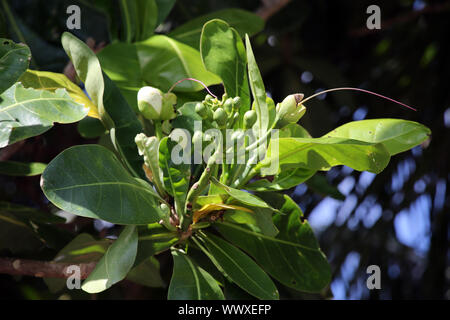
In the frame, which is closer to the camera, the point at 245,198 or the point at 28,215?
the point at 245,198

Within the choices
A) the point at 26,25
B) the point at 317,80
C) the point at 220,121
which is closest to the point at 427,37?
the point at 317,80

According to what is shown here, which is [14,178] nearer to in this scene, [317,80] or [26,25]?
[26,25]

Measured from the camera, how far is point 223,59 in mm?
813

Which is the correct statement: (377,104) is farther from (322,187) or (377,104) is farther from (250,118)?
(250,118)

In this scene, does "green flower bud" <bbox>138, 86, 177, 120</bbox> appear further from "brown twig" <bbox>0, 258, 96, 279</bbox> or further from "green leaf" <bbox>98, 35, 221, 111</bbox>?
"brown twig" <bbox>0, 258, 96, 279</bbox>

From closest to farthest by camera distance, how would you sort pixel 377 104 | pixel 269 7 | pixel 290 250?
pixel 290 250, pixel 269 7, pixel 377 104

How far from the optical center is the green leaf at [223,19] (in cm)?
110

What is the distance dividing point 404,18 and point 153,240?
5.35 feet

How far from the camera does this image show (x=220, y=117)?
0.70m

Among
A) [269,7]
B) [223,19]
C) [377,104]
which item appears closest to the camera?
[223,19]

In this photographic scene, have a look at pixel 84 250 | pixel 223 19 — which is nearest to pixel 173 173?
pixel 84 250

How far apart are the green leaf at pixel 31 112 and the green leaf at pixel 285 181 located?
27 centimetres

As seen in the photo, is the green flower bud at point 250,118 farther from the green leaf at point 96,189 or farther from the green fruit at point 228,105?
the green leaf at point 96,189

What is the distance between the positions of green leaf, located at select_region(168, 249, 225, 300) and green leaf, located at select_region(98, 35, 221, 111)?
313mm
